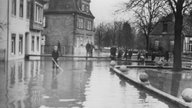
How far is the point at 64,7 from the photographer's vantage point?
6269 cm

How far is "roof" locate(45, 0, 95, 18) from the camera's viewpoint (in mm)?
61969

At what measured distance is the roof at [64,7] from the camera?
6197cm

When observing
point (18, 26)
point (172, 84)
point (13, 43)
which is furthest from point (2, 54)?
point (172, 84)

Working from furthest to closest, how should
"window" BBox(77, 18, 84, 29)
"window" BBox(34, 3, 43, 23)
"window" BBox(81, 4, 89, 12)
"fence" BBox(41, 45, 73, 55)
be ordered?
"window" BBox(81, 4, 89, 12), "window" BBox(77, 18, 84, 29), "fence" BBox(41, 45, 73, 55), "window" BBox(34, 3, 43, 23)

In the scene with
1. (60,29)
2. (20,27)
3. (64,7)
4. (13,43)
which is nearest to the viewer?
(13,43)

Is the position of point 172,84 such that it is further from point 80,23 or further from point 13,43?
point 80,23

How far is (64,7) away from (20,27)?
977 inches

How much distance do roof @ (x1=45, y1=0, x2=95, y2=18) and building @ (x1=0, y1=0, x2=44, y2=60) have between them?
13498 millimetres

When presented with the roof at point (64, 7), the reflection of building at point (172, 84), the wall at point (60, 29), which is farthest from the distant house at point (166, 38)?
the reflection of building at point (172, 84)

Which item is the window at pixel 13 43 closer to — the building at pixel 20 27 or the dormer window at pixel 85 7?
the building at pixel 20 27

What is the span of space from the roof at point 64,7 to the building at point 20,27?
1350cm

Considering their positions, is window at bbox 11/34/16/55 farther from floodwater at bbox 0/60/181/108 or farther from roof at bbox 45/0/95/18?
roof at bbox 45/0/95/18

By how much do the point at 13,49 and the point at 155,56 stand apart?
1913 cm

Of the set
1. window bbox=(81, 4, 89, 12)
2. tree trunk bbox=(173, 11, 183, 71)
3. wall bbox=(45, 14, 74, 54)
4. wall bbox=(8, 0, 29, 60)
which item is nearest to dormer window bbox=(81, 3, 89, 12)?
window bbox=(81, 4, 89, 12)
